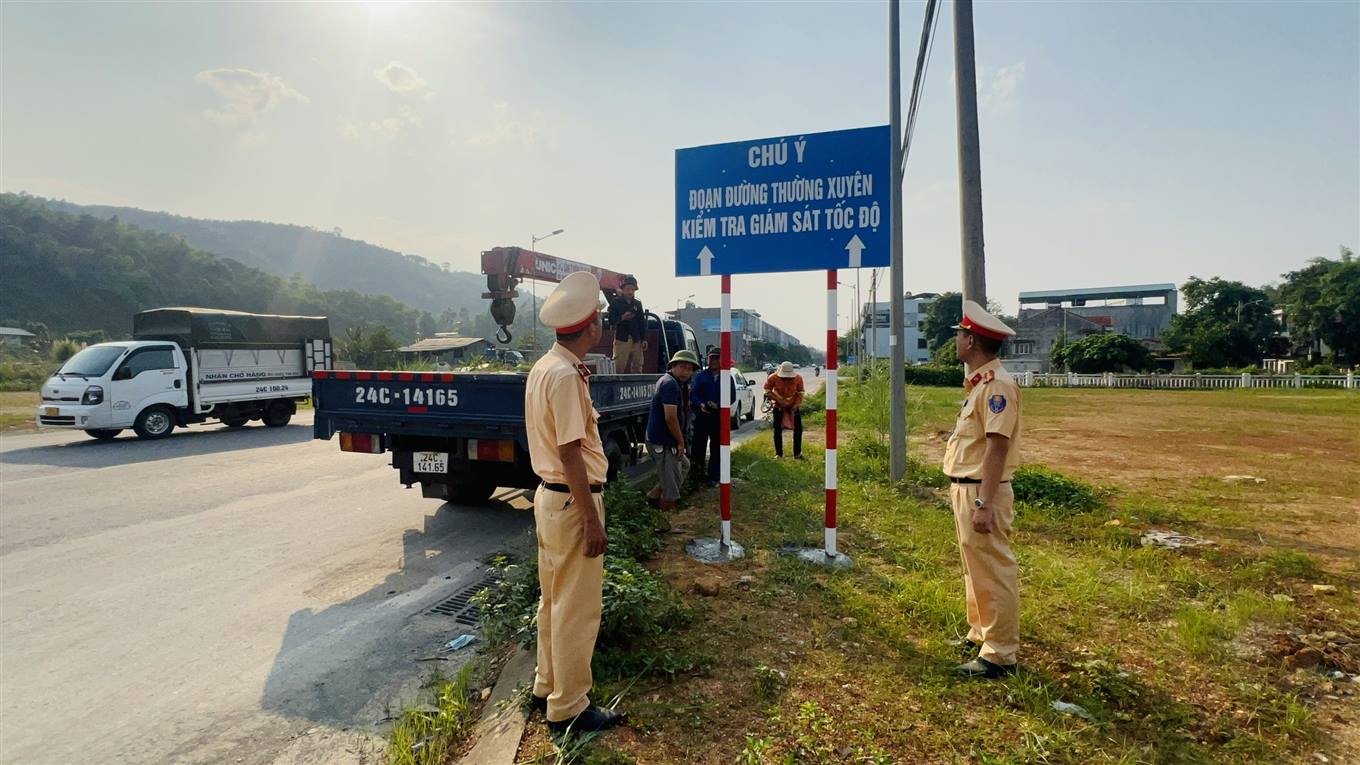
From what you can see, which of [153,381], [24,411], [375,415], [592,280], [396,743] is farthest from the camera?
[24,411]

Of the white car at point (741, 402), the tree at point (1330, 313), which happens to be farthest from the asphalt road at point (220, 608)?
the tree at point (1330, 313)

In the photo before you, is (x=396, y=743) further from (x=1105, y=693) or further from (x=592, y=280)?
(x=1105, y=693)

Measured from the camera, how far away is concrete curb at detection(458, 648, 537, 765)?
250cm

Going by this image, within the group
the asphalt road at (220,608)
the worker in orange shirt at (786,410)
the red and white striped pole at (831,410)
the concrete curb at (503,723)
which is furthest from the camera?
the worker in orange shirt at (786,410)

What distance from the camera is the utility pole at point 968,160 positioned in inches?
247

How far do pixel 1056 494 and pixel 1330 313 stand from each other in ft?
171

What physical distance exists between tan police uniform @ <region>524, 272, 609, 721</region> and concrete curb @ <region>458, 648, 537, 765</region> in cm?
18

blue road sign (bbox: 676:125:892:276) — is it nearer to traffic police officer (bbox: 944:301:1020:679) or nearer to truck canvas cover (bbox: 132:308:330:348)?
traffic police officer (bbox: 944:301:1020:679)

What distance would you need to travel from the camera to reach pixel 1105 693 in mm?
2904

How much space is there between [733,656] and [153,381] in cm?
1312

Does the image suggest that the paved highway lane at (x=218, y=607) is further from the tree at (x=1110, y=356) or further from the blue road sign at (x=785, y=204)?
the tree at (x=1110, y=356)

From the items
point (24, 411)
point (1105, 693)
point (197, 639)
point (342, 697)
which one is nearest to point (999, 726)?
point (1105, 693)

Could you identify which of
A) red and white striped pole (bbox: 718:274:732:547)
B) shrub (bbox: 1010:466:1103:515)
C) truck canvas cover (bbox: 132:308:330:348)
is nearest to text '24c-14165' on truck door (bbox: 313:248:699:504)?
red and white striped pole (bbox: 718:274:732:547)

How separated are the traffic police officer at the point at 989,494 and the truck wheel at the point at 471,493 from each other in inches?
180
